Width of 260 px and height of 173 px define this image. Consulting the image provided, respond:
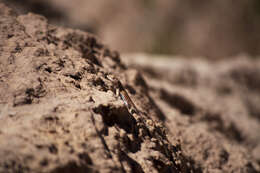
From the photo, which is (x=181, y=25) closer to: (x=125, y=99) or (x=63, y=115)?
(x=125, y=99)

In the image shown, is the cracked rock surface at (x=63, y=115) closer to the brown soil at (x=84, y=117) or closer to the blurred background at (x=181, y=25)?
the brown soil at (x=84, y=117)

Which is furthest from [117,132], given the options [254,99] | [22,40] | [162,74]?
[254,99]

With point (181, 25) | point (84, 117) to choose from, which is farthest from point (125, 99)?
point (181, 25)

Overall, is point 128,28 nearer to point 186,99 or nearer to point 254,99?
point 254,99

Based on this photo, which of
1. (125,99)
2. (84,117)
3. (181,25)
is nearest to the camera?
(84,117)

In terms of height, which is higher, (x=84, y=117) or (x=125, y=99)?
(x=125, y=99)

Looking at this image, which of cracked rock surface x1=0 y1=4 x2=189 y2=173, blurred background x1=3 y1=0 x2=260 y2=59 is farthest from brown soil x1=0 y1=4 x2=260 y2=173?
blurred background x1=3 y1=0 x2=260 y2=59

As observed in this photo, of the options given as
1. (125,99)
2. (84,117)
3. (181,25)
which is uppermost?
(181,25)
